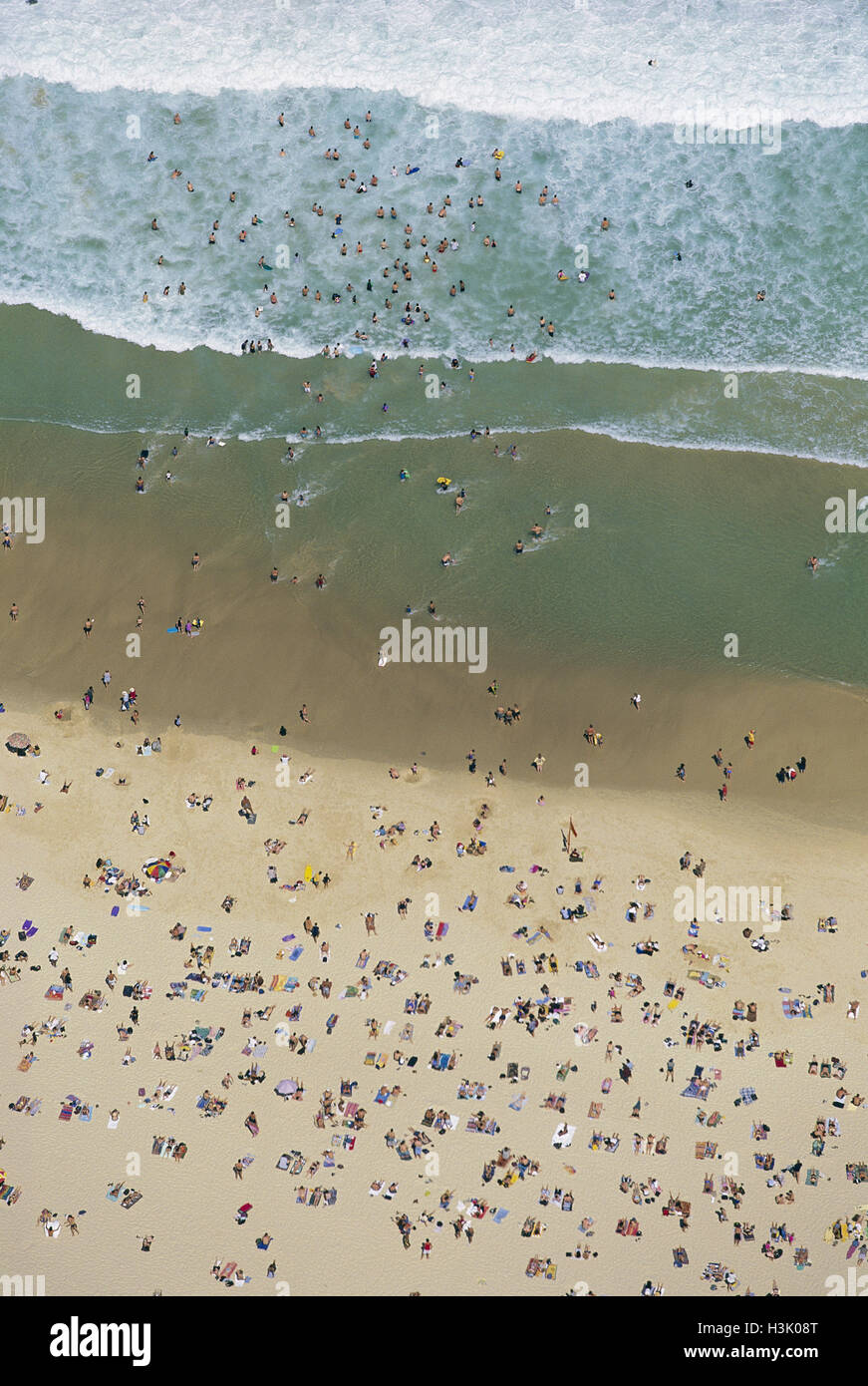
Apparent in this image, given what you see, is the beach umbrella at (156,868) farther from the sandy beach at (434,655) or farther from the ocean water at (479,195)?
the ocean water at (479,195)

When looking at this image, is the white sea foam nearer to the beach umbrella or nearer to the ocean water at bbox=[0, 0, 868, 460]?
the ocean water at bbox=[0, 0, 868, 460]

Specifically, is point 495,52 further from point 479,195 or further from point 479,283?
point 479,283

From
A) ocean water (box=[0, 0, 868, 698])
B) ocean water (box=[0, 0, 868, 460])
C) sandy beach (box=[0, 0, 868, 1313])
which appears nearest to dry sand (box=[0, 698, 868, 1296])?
sandy beach (box=[0, 0, 868, 1313])

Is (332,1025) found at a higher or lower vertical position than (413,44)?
lower

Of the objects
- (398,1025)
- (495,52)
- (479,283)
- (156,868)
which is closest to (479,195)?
(479,283)

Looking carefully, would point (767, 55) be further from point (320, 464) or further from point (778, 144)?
point (320, 464)

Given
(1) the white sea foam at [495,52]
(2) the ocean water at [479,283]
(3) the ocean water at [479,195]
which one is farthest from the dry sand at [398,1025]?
(1) the white sea foam at [495,52]

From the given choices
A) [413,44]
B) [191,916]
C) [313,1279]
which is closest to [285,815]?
[191,916]
